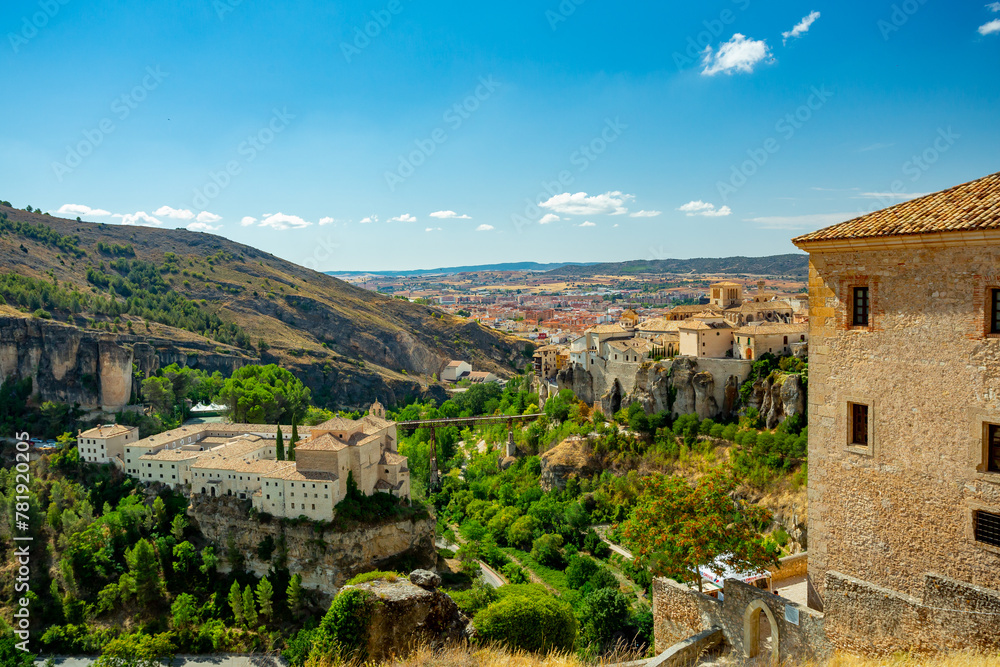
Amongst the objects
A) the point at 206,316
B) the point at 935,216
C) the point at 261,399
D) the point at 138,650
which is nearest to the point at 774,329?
the point at 935,216

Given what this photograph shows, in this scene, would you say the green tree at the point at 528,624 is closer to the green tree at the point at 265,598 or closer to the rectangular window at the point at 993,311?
the green tree at the point at 265,598

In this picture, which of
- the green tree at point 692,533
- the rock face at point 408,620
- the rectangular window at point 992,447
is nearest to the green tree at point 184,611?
the rock face at point 408,620

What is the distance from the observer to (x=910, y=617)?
8578mm

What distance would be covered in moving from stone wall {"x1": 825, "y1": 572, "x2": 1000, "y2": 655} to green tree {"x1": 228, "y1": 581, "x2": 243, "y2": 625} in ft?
93.9

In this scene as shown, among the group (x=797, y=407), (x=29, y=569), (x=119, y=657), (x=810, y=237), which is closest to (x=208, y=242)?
(x=29, y=569)

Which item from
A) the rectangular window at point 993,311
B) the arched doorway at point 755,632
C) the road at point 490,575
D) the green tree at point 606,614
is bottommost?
the road at point 490,575

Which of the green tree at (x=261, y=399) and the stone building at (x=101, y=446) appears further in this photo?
the green tree at (x=261, y=399)

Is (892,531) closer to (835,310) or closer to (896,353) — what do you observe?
(896,353)

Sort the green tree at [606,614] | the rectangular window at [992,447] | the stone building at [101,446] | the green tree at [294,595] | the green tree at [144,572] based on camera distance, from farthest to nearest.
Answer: the stone building at [101,446] < the green tree at [144,572] < the green tree at [294,595] < the green tree at [606,614] < the rectangular window at [992,447]

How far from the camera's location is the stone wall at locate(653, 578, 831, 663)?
9.71 metres

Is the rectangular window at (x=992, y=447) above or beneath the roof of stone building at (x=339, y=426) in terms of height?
above

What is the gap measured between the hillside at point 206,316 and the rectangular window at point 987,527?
171 ft

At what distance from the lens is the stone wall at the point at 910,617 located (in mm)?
7918

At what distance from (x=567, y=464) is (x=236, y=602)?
18860mm
